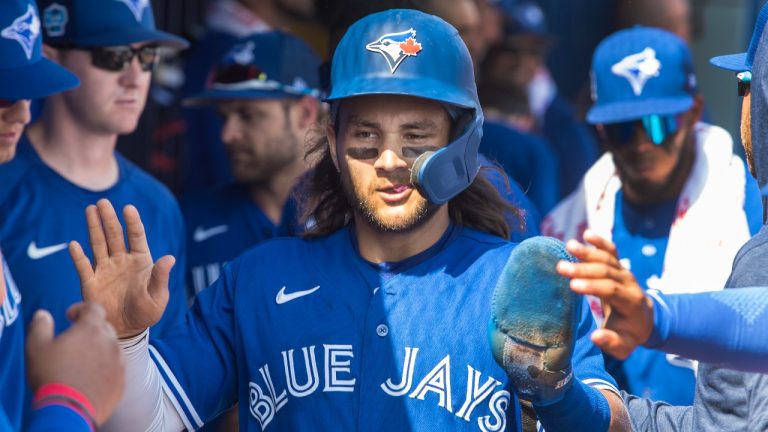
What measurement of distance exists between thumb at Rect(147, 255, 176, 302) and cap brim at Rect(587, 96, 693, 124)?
2412 millimetres

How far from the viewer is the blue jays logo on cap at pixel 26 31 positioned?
3820 millimetres

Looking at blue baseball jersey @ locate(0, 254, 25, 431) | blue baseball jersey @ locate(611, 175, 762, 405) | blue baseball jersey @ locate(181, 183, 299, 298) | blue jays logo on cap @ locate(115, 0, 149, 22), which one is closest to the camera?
blue baseball jersey @ locate(0, 254, 25, 431)

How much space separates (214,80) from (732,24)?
481 centimetres

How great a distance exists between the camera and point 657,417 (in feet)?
10.6

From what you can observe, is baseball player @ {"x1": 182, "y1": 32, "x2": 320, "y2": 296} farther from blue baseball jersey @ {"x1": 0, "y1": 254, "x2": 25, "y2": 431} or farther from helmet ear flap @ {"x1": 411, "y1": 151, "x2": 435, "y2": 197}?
helmet ear flap @ {"x1": 411, "y1": 151, "x2": 435, "y2": 197}

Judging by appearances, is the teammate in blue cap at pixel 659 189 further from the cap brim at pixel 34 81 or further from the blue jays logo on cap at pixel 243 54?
the cap brim at pixel 34 81

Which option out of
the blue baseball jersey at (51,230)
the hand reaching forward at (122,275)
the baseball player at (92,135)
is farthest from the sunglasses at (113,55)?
the hand reaching forward at (122,275)

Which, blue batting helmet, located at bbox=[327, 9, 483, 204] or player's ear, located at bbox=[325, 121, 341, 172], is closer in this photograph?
blue batting helmet, located at bbox=[327, 9, 483, 204]

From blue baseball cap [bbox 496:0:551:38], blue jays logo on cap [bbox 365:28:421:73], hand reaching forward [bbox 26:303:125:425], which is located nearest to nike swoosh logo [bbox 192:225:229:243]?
blue jays logo on cap [bbox 365:28:421:73]

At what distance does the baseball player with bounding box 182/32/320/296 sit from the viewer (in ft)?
17.1

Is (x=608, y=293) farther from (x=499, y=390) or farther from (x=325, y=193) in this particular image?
(x=325, y=193)

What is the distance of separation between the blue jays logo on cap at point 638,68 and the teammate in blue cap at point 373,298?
182cm

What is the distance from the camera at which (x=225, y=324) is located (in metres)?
3.11

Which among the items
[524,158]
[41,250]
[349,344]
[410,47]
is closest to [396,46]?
[410,47]
